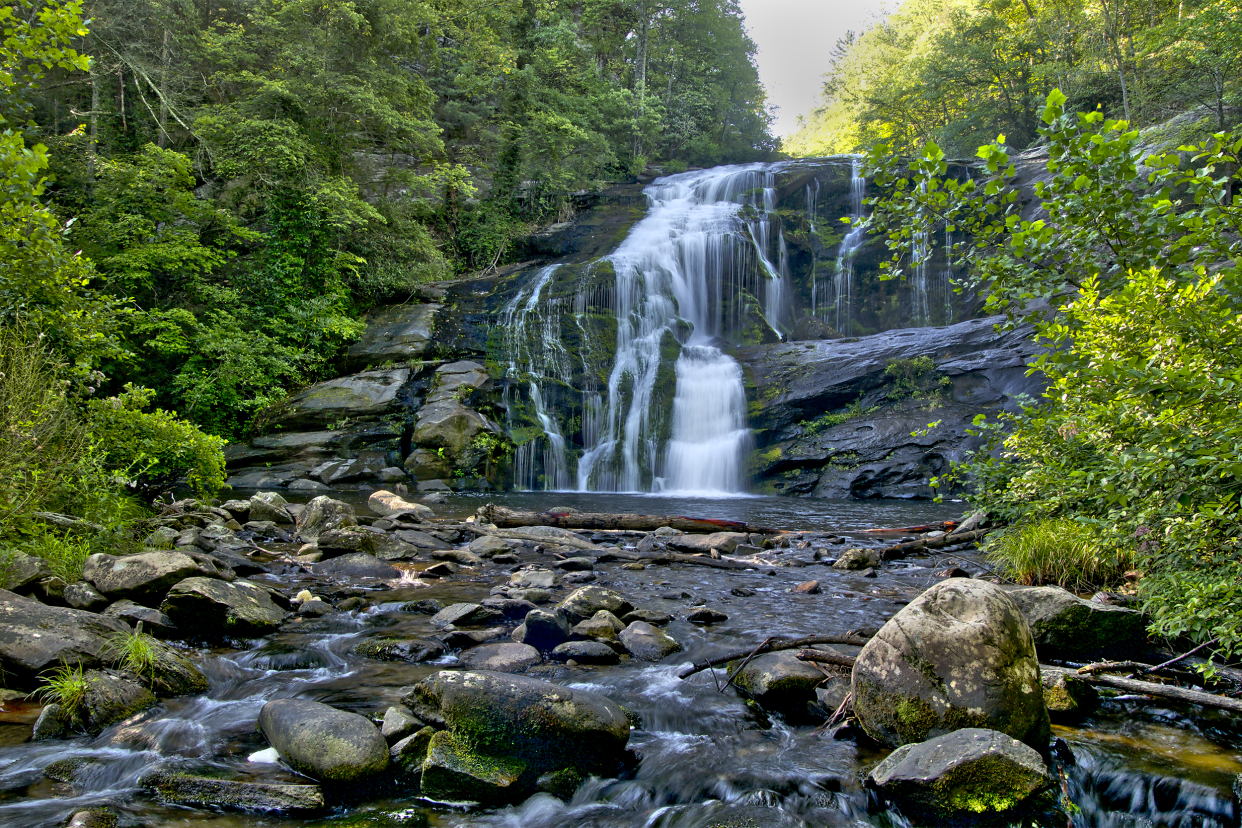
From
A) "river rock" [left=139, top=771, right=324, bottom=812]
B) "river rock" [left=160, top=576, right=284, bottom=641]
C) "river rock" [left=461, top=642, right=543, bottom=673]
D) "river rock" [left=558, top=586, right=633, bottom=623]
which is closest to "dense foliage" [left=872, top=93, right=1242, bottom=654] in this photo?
"river rock" [left=558, top=586, right=633, bottom=623]

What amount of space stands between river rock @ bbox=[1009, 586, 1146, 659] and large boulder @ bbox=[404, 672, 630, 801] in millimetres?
3296

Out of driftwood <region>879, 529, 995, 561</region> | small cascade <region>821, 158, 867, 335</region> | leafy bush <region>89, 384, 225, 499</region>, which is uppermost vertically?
small cascade <region>821, 158, 867, 335</region>

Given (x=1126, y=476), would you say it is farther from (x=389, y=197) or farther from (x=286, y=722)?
(x=389, y=197)

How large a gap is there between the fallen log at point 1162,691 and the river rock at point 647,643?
261 centimetres

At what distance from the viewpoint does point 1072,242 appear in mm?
3945

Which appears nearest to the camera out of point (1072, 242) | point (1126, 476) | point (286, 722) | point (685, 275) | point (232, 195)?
point (1126, 476)

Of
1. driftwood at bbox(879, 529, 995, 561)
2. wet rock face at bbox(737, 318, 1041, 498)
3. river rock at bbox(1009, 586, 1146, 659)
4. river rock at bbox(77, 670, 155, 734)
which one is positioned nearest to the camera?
river rock at bbox(77, 670, 155, 734)

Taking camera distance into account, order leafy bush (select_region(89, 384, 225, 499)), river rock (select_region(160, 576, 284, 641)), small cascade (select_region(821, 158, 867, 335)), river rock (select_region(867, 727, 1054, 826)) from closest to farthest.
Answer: river rock (select_region(867, 727, 1054, 826)), river rock (select_region(160, 576, 284, 641)), leafy bush (select_region(89, 384, 225, 499)), small cascade (select_region(821, 158, 867, 335))

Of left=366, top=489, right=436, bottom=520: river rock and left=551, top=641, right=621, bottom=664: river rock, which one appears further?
left=366, top=489, right=436, bottom=520: river rock

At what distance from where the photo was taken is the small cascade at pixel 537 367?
1919 centimetres

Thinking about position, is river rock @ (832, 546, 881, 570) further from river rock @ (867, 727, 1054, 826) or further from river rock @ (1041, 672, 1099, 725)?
river rock @ (867, 727, 1054, 826)

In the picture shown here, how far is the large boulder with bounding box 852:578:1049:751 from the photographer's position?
133 inches

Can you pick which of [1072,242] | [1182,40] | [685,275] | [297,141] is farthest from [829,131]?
[1072,242]

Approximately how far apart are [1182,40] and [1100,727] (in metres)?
28.0
